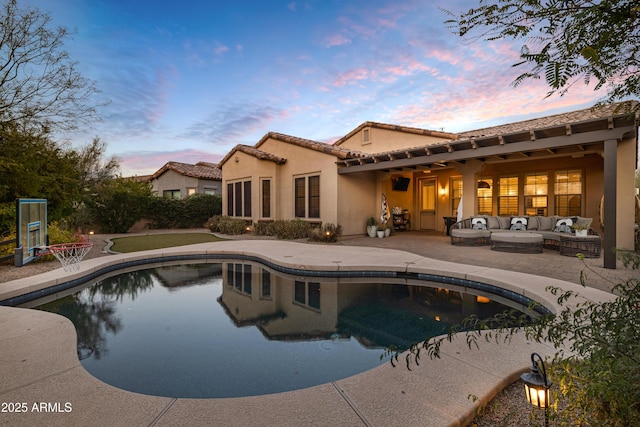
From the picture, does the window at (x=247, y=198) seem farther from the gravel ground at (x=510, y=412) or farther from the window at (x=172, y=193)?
the gravel ground at (x=510, y=412)

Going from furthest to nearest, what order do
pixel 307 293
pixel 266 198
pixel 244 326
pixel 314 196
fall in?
pixel 266 198
pixel 314 196
pixel 307 293
pixel 244 326

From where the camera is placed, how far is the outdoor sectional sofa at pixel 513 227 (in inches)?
374

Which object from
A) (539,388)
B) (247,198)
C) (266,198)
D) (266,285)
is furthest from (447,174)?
(539,388)

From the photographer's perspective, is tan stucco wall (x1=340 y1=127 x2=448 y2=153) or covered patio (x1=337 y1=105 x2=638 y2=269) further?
tan stucco wall (x1=340 y1=127 x2=448 y2=153)

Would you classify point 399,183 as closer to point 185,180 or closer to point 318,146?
point 318,146

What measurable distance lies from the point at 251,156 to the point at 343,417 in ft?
49.8

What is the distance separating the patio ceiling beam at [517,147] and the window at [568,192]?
371 cm

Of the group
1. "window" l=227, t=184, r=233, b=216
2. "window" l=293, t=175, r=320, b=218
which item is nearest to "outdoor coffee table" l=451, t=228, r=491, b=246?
"window" l=293, t=175, r=320, b=218

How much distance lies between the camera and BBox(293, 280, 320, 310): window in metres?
5.87

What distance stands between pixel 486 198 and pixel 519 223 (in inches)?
127

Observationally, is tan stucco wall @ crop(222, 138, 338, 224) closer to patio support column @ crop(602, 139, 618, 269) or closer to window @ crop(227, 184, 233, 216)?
window @ crop(227, 184, 233, 216)

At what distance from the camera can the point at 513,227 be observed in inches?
419

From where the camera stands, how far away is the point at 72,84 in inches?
361

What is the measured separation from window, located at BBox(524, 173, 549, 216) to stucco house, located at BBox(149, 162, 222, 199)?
20058 millimetres
